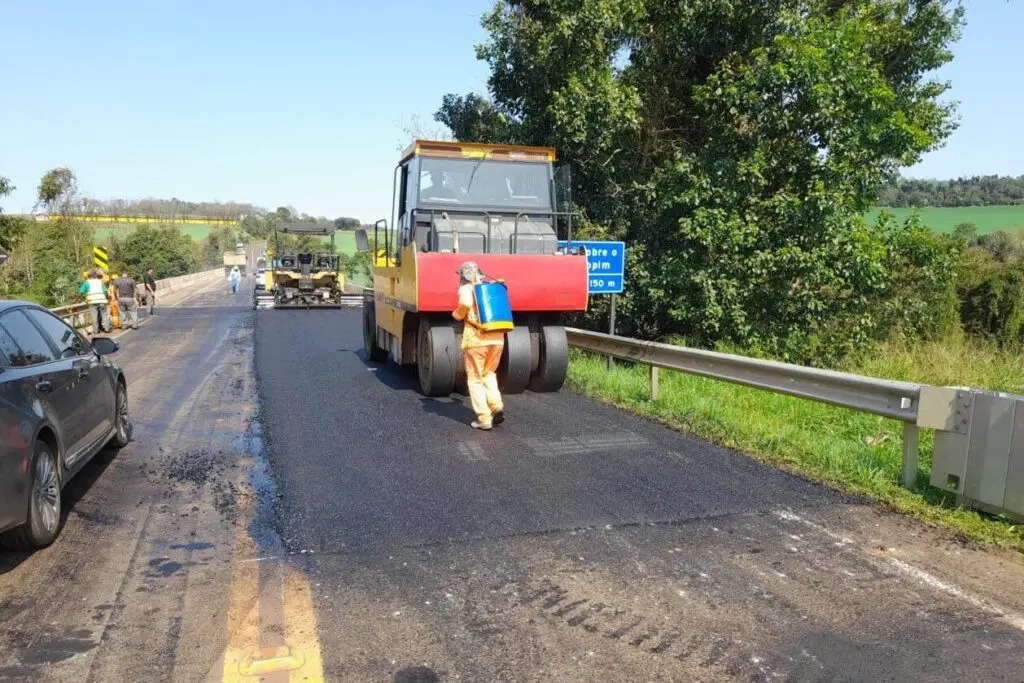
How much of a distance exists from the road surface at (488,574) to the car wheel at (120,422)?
0.22 meters

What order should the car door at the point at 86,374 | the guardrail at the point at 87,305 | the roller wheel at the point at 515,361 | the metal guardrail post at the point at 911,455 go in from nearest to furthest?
the metal guardrail post at the point at 911,455
the car door at the point at 86,374
the roller wheel at the point at 515,361
the guardrail at the point at 87,305

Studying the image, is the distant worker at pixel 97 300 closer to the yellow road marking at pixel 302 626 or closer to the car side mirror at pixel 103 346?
the car side mirror at pixel 103 346

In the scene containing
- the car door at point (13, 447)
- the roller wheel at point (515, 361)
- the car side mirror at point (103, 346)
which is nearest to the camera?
the car door at point (13, 447)

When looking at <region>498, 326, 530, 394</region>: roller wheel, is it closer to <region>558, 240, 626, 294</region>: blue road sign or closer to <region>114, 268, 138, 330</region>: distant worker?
<region>558, 240, 626, 294</region>: blue road sign

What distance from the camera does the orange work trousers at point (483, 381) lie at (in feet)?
24.9

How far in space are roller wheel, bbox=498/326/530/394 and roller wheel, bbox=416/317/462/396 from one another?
61 cm

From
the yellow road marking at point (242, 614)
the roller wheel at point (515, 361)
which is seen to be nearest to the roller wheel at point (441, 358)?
the roller wheel at point (515, 361)

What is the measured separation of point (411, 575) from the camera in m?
4.11

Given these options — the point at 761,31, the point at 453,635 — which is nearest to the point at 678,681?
the point at 453,635

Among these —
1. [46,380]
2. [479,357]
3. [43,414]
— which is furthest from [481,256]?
[43,414]

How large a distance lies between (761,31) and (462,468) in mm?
10943

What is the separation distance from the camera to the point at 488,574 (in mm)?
4121

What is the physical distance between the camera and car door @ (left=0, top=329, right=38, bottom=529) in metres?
4.02

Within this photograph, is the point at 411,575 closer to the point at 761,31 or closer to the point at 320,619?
the point at 320,619
